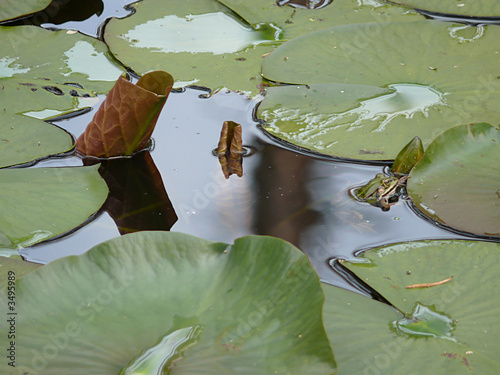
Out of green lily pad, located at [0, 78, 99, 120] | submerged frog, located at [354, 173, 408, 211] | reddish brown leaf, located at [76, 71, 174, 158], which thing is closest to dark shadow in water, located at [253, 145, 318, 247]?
submerged frog, located at [354, 173, 408, 211]

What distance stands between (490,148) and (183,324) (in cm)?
115

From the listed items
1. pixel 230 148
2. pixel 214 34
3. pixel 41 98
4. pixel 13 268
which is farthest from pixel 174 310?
pixel 214 34

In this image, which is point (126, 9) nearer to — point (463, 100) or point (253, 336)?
point (463, 100)

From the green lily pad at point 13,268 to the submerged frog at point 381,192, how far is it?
37.7 inches

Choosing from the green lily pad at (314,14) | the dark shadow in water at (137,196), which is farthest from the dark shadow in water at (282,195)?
the green lily pad at (314,14)

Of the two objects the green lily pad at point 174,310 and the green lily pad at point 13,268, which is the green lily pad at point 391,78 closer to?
the green lily pad at point 174,310

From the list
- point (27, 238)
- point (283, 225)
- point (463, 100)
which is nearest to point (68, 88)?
point (27, 238)

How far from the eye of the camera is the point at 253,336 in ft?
3.34

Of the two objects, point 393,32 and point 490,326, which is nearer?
point 490,326

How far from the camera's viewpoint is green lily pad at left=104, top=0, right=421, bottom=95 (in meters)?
2.19

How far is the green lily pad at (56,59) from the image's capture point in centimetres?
210

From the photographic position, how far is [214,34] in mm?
2441

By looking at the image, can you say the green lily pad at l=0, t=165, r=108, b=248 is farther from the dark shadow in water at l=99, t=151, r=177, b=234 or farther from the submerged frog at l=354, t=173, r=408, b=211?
the submerged frog at l=354, t=173, r=408, b=211

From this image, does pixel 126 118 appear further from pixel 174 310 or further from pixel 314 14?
pixel 314 14
